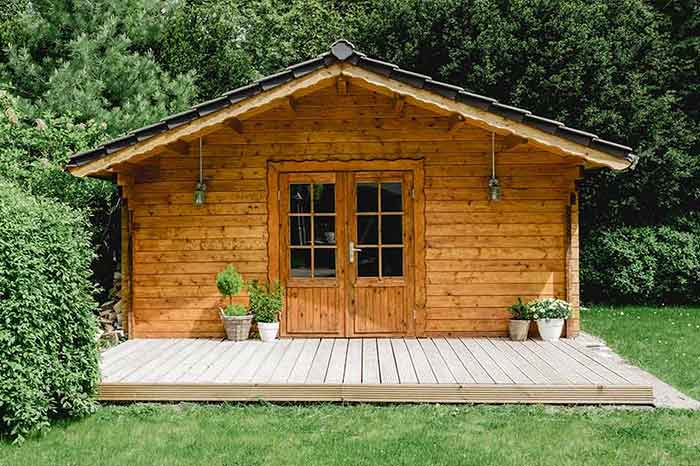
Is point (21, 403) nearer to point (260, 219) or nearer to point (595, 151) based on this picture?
point (260, 219)

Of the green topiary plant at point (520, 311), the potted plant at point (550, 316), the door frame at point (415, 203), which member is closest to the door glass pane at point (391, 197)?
the door frame at point (415, 203)

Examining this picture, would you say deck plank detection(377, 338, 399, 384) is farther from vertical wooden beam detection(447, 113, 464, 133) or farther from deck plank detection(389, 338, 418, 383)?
vertical wooden beam detection(447, 113, 464, 133)

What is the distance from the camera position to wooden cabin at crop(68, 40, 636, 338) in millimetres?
7773

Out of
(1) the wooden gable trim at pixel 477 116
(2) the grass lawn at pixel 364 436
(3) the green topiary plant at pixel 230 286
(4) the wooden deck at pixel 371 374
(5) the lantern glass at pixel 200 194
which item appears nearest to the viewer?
(2) the grass lawn at pixel 364 436

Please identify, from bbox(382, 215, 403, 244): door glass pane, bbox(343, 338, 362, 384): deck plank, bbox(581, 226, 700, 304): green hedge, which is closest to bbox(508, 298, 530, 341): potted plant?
bbox(382, 215, 403, 244): door glass pane

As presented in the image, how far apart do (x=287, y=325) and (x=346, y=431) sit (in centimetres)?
326

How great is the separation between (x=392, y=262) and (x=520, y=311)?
5.20ft

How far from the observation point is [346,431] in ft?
15.4

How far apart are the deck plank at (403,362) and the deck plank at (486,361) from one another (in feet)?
2.16

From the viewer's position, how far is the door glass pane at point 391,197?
7824mm

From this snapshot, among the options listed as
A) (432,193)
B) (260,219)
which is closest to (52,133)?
(260,219)

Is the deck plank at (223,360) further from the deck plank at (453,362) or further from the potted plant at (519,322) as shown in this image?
the potted plant at (519,322)

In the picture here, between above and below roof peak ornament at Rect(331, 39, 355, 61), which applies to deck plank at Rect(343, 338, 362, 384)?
below

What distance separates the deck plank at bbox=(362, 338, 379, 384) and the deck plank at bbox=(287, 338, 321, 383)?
51 cm
